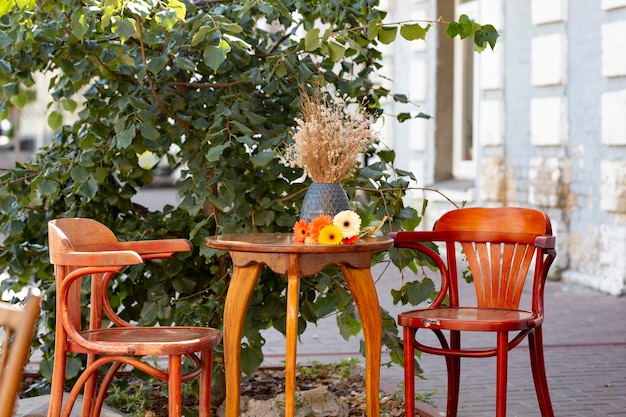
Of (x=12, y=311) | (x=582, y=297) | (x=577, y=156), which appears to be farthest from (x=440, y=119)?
(x=12, y=311)

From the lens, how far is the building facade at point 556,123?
832 cm

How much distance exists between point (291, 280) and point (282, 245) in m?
0.13

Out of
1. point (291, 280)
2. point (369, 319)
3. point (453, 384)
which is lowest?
point (453, 384)

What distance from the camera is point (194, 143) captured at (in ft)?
14.4

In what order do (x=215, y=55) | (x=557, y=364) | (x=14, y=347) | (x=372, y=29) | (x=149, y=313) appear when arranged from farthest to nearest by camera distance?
(x=557, y=364)
(x=149, y=313)
(x=372, y=29)
(x=215, y=55)
(x=14, y=347)

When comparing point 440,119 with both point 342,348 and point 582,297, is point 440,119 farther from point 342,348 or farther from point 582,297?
point 342,348

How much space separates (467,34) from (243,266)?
1.30 metres

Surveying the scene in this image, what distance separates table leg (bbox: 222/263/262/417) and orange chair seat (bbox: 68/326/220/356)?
0.24 meters

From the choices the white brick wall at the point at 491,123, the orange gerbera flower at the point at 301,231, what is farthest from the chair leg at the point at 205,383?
the white brick wall at the point at 491,123

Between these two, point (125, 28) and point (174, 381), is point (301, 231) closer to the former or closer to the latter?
point (174, 381)

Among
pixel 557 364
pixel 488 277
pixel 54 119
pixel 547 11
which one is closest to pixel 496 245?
pixel 488 277

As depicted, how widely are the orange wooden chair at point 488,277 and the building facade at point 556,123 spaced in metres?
3.10

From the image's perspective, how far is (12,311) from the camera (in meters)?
1.74

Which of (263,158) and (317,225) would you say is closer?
(317,225)
